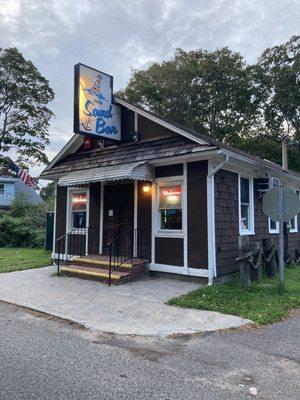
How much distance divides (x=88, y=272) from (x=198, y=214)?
328 centimetres

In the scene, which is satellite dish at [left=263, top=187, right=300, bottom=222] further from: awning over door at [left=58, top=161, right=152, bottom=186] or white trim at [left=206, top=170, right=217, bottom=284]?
awning over door at [left=58, top=161, right=152, bottom=186]

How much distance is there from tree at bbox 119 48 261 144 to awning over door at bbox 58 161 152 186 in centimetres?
1966

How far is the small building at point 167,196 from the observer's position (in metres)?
9.03

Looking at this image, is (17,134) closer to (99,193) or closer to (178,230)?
(99,193)

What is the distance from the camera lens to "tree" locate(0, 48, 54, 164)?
27.0 m

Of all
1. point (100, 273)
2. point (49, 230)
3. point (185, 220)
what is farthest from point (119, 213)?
point (49, 230)

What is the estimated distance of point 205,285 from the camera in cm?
867

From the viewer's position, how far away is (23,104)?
2780 cm

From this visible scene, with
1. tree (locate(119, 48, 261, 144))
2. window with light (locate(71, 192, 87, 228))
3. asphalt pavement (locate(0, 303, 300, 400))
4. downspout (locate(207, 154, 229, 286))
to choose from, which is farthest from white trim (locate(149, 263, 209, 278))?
tree (locate(119, 48, 261, 144))

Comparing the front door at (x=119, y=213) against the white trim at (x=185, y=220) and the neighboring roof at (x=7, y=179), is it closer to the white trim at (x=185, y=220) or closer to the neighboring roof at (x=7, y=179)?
the white trim at (x=185, y=220)

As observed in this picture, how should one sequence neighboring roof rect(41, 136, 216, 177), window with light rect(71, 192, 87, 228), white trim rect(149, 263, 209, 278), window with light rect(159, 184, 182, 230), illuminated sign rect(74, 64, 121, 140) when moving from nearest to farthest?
white trim rect(149, 263, 209, 278) < neighboring roof rect(41, 136, 216, 177) < window with light rect(159, 184, 182, 230) < illuminated sign rect(74, 64, 121, 140) < window with light rect(71, 192, 87, 228)

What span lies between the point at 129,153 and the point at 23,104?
20415 millimetres

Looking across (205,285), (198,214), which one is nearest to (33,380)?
(205,285)

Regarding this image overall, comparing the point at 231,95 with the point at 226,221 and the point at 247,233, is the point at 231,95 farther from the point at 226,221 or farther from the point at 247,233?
the point at 226,221
